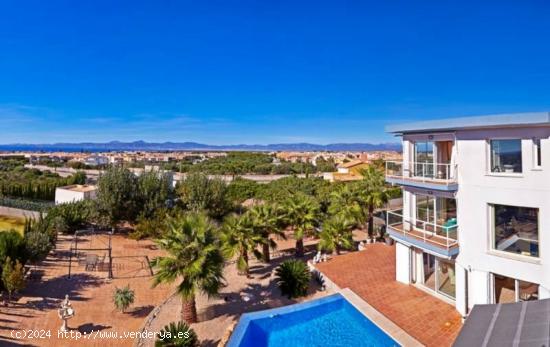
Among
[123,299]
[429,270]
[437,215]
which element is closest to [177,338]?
[123,299]

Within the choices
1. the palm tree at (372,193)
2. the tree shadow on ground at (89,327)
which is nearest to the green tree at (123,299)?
the tree shadow on ground at (89,327)

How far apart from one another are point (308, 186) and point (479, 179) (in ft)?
103

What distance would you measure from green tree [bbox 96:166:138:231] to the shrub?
17329mm

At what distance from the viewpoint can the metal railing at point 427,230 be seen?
42.5 feet

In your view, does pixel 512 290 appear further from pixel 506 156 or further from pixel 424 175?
pixel 424 175

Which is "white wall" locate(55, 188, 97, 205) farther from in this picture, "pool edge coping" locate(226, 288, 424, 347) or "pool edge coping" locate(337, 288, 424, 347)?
"pool edge coping" locate(337, 288, 424, 347)

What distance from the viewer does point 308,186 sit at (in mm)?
43250

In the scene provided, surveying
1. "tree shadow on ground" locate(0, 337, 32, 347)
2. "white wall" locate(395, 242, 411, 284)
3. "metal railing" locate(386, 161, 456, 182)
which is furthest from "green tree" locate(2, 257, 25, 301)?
"metal railing" locate(386, 161, 456, 182)

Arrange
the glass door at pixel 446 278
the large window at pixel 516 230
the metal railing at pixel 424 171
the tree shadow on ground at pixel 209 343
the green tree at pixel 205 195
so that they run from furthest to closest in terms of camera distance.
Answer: the green tree at pixel 205 195, the glass door at pixel 446 278, the metal railing at pixel 424 171, the tree shadow on ground at pixel 209 343, the large window at pixel 516 230

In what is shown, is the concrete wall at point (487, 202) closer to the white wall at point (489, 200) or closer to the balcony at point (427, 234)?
the white wall at point (489, 200)

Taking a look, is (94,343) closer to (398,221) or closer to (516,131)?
(398,221)

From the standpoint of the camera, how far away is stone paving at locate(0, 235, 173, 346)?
13.2 metres

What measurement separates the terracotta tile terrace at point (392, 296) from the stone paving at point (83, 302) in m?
8.83

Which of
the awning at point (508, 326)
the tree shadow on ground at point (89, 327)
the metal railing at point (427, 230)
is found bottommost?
the tree shadow on ground at point (89, 327)
